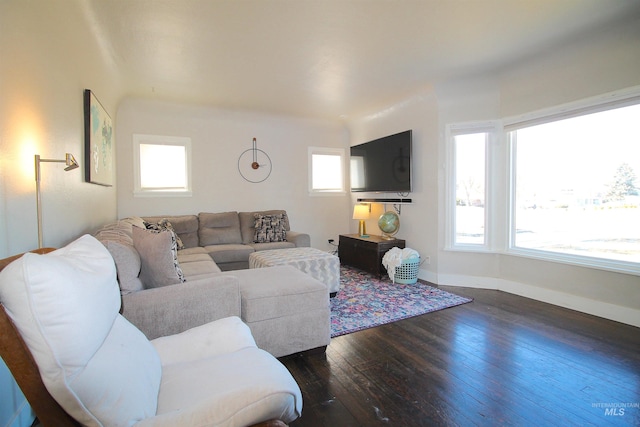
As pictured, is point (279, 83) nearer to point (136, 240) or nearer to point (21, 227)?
point (136, 240)

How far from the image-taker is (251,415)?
85 centimetres

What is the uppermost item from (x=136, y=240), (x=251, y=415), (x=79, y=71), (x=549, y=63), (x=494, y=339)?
(x=549, y=63)

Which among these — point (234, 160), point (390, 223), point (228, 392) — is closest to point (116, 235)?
point (228, 392)

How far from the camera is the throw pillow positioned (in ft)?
6.36

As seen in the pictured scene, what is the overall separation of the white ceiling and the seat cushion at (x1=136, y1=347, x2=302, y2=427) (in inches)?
93.7

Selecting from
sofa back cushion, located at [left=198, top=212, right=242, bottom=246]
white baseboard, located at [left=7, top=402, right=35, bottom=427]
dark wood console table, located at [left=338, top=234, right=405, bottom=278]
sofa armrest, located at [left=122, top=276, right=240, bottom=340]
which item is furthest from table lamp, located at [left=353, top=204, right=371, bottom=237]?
white baseboard, located at [left=7, top=402, right=35, bottom=427]

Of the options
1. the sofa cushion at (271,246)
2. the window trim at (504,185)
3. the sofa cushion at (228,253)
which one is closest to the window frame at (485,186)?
the window trim at (504,185)

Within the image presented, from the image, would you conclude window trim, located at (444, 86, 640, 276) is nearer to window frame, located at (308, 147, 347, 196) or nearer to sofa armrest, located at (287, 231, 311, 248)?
sofa armrest, located at (287, 231, 311, 248)

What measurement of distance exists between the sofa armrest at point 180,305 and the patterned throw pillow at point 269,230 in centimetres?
275

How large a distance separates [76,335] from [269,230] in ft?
13.4

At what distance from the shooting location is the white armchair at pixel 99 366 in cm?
71

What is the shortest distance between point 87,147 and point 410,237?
3.89 meters

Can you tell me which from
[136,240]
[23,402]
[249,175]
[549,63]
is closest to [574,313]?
[549,63]

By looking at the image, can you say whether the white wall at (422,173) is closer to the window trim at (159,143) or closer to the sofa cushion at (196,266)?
the sofa cushion at (196,266)
